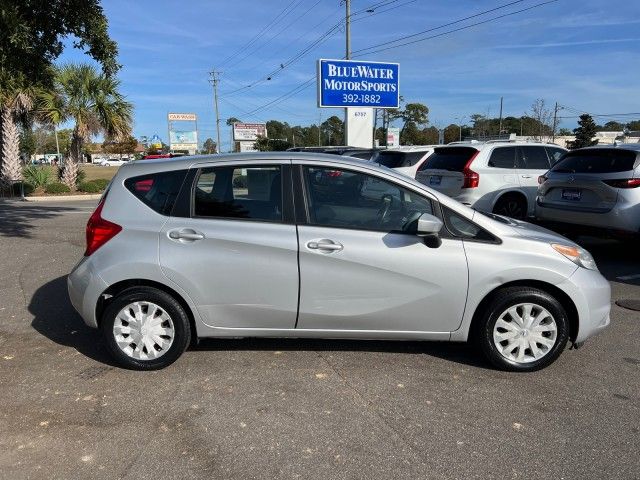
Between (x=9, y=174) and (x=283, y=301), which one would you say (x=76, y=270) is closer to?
(x=283, y=301)

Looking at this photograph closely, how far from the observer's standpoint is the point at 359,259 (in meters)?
4.07

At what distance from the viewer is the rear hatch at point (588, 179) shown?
7277 mm

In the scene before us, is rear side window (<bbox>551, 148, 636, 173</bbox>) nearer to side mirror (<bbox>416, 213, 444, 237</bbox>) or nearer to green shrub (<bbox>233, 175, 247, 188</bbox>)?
side mirror (<bbox>416, 213, 444, 237</bbox>)

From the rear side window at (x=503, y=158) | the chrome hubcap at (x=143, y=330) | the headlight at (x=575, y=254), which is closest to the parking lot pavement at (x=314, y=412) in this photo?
the chrome hubcap at (x=143, y=330)

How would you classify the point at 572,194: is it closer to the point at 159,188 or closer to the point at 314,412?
the point at 314,412

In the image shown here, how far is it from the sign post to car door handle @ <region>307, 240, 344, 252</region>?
19.7 metres

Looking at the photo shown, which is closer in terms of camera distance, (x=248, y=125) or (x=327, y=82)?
(x=327, y=82)

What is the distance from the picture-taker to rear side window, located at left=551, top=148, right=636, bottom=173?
7.31 meters

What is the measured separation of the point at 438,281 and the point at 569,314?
1.07m

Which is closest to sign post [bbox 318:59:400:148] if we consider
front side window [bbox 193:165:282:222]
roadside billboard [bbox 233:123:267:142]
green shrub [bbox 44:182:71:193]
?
green shrub [bbox 44:182:71:193]

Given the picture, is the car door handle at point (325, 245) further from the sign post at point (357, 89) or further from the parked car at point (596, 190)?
the sign post at point (357, 89)

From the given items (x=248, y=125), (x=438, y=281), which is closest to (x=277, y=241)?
(x=438, y=281)

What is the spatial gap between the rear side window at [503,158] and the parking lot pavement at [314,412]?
5016 millimetres

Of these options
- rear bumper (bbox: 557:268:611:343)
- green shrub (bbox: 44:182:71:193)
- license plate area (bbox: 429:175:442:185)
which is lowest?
green shrub (bbox: 44:182:71:193)
